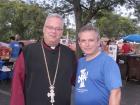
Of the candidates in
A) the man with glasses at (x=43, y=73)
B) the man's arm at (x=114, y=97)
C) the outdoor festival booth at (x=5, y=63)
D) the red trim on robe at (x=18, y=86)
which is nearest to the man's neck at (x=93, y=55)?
the man with glasses at (x=43, y=73)

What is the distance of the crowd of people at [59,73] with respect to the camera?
3488 millimetres

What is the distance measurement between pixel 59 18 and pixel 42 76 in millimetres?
534

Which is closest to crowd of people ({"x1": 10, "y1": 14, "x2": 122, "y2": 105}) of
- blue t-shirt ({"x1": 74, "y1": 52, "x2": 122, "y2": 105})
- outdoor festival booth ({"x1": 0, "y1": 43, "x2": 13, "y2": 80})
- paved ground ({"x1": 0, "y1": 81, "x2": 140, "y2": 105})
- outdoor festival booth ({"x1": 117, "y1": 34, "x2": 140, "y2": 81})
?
blue t-shirt ({"x1": 74, "y1": 52, "x2": 122, "y2": 105})

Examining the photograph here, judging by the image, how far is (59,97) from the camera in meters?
3.66

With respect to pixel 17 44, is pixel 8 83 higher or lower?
lower

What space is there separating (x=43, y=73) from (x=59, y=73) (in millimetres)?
146

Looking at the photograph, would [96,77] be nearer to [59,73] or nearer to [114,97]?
[114,97]

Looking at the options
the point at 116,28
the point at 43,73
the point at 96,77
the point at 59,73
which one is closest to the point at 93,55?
the point at 96,77

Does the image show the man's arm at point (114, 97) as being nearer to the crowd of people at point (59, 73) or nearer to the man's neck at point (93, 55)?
the crowd of people at point (59, 73)

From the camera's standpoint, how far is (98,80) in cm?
348

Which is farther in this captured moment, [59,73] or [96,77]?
[59,73]

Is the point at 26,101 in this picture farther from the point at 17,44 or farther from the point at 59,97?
the point at 17,44

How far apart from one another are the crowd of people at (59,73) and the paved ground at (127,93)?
20.0 feet

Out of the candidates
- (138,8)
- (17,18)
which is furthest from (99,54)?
(17,18)
